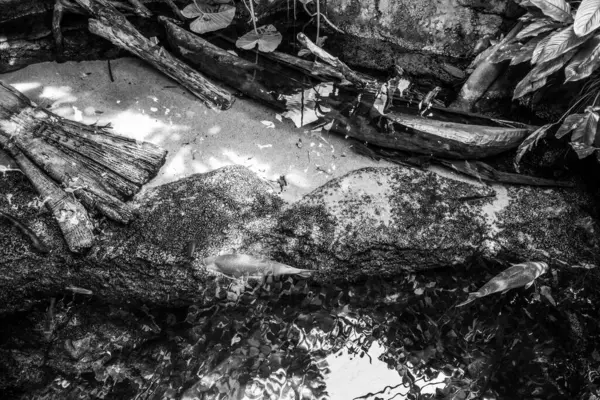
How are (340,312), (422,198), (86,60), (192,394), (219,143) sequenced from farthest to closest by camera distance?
(86,60), (219,143), (422,198), (340,312), (192,394)

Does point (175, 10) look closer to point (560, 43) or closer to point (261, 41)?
point (261, 41)

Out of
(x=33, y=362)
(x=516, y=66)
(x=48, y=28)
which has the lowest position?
(x=33, y=362)

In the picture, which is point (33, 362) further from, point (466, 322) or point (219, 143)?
point (466, 322)

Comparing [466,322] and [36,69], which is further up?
[36,69]

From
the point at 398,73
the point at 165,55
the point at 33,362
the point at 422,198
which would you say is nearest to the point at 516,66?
the point at 398,73

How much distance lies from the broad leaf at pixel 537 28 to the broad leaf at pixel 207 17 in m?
2.00

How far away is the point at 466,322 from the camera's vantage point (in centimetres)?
284

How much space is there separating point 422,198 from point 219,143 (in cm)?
142

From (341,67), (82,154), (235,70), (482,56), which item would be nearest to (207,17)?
(235,70)

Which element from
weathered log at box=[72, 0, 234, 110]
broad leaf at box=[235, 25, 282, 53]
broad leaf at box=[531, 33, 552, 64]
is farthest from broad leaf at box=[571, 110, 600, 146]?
weathered log at box=[72, 0, 234, 110]

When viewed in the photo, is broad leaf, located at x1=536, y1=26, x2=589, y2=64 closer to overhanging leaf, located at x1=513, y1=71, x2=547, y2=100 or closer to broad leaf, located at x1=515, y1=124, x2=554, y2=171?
overhanging leaf, located at x1=513, y1=71, x2=547, y2=100

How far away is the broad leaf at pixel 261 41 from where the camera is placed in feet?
11.4

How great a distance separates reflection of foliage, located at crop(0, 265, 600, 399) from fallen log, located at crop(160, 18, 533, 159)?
93 cm

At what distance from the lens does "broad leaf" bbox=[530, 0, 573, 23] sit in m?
3.00
